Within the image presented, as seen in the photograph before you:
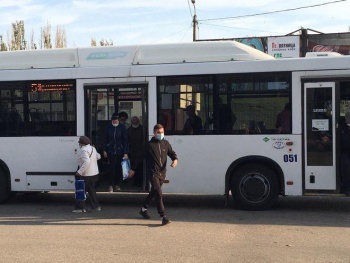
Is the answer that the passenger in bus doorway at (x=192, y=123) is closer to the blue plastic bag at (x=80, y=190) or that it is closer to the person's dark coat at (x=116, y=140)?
the person's dark coat at (x=116, y=140)

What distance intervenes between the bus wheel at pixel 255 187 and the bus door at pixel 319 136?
67 cm

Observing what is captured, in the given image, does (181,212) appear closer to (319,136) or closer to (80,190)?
(80,190)

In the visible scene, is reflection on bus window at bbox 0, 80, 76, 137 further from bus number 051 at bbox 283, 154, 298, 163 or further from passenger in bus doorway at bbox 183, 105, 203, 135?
bus number 051 at bbox 283, 154, 298, 163

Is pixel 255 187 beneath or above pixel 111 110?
beneath

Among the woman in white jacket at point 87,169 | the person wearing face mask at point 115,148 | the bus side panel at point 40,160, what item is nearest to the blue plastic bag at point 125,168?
the person wearing face mask at point 115,148

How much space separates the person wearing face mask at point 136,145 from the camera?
33.9 ft

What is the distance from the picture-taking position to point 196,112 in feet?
32.2

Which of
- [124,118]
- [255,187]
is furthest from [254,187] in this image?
[124,118]

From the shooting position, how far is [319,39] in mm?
27094

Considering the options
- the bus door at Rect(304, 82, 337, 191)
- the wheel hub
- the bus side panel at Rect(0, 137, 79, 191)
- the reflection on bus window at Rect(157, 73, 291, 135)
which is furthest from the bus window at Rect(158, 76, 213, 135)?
the bus side panel at Rect(0, 137, 79, 191)

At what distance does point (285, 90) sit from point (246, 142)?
1261 millimetres

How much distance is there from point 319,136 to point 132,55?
13.7 ft

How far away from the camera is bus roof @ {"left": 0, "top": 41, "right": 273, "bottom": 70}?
9906mm

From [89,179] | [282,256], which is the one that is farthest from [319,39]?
[282,256]
